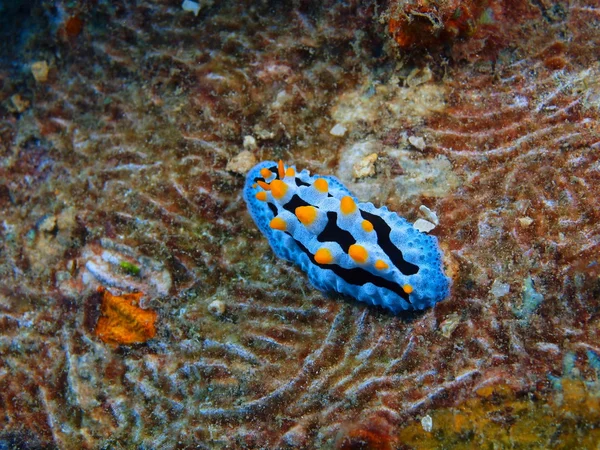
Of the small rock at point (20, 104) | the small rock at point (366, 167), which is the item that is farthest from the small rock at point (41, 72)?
the small rock at point (366, 167)

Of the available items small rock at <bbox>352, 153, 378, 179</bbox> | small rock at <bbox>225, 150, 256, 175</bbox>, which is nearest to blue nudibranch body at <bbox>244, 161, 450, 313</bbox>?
small rock at <bbox>352, 153, 378, 179</bbox>

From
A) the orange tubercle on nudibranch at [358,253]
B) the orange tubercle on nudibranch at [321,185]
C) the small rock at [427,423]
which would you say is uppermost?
the orange tubercle on nudibranch at [321,185]

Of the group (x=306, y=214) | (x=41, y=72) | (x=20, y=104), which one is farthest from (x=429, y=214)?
(x=20, y=104)

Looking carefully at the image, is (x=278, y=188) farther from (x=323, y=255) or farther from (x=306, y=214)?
(x=323, y=255)

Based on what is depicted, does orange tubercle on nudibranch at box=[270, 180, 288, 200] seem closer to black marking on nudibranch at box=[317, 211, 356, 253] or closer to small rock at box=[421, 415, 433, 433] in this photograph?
black marking on nudibranch at box=[317, 211, 356, 253]

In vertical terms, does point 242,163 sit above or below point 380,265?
above

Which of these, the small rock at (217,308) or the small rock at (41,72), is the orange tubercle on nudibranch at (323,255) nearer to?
the small rock at (217,308)
